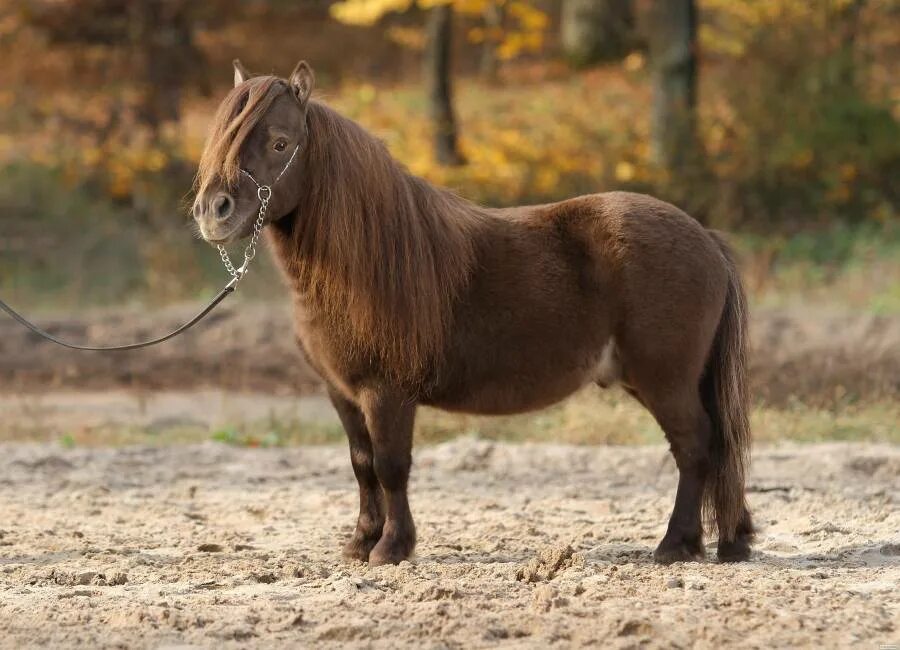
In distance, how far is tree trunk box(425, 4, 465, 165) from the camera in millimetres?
18188

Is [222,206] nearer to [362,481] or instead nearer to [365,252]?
[365,252]

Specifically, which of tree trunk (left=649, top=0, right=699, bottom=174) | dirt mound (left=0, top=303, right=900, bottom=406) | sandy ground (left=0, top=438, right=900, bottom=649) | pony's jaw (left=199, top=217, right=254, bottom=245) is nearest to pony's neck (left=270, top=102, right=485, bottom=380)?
pony's jaw (left=199, top=217, right=254, bottom=245)

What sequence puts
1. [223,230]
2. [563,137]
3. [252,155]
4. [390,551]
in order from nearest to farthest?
1. [223,230]
2. [252,155]
3. [390,551]
4. [563,137]

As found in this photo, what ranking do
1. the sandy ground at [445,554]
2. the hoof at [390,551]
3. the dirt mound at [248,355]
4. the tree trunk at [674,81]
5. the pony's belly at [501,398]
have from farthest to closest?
the tree trunk at [674,81], the dirt mound at [248,355], the pony's belly at [501,398], the hoof at [390,551], the sandy ground at [445,554]

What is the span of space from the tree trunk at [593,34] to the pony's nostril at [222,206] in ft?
38.6

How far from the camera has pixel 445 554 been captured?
6148 millimetres

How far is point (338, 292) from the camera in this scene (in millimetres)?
5586

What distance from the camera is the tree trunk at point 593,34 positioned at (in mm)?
16281

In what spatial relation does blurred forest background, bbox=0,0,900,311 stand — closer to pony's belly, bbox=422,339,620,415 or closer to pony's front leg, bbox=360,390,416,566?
pony's belly, bbox=422,339,620,415

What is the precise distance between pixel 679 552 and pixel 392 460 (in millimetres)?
1404

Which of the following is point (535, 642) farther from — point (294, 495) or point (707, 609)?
point (294, 495)

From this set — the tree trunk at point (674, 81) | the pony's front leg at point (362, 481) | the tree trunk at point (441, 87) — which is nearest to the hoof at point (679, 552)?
the pony's front leg at point (362, 481)

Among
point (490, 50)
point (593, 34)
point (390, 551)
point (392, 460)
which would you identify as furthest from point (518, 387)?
point (490, 50)

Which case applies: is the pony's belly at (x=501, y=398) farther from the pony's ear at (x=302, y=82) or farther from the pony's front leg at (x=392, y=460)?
the pony's ear at (x=302, y=82)
